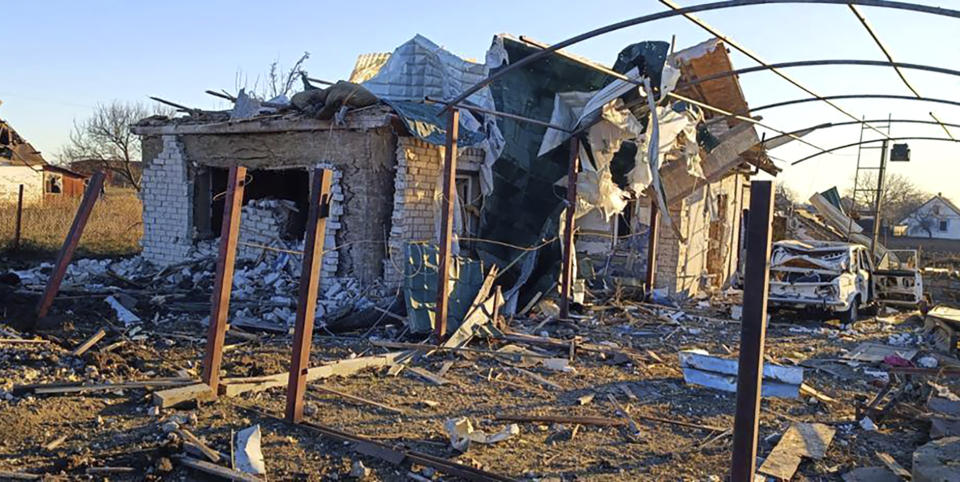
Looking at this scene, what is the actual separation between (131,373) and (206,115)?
306 inches

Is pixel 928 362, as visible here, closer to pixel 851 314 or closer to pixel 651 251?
pixel 851 314

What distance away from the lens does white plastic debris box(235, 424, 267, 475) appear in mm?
4680

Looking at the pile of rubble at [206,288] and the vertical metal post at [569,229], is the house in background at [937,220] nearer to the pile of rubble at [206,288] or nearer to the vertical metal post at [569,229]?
the vertical metal post at [569,229]

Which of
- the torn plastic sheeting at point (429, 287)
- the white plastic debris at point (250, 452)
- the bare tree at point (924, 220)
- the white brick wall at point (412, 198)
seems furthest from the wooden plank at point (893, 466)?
the bare tree at point (924, 220)

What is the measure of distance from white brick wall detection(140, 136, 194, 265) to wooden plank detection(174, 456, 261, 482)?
9.87m

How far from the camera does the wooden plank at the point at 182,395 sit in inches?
232

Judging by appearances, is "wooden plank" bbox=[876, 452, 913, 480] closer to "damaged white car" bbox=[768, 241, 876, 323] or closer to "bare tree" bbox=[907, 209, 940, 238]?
"damaged white car" bbox=[768, 241, 876, 323]

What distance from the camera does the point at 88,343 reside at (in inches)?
307

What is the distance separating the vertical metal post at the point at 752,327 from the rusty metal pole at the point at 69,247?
28.3 feet

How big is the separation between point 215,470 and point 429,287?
18.3 ft

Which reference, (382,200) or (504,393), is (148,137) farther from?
(504,393)

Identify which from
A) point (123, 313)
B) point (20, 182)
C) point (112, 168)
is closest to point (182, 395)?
point (123, 313)

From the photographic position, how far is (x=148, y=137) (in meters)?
13.9

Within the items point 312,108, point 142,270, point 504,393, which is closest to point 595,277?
point 312,108
